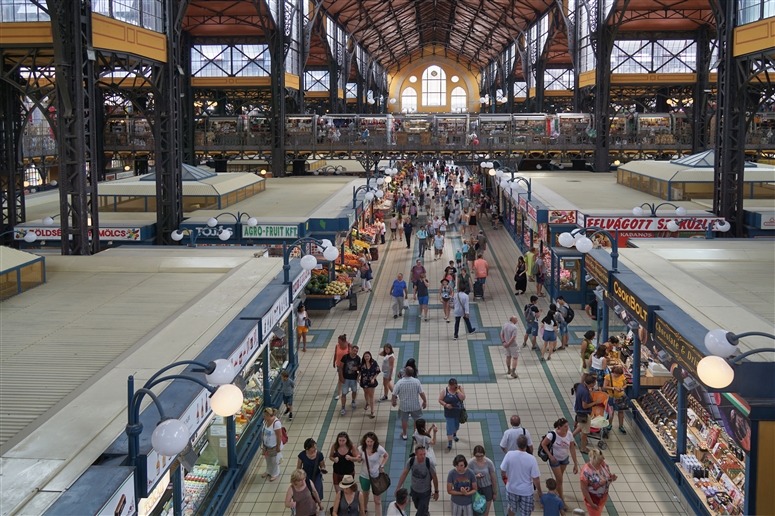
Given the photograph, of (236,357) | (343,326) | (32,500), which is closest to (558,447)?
(236,357)

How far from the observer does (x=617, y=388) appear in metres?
12.6

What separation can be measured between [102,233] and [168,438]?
50.4 feet

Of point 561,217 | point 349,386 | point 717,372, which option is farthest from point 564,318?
point 717,372

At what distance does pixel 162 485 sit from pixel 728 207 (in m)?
17.5

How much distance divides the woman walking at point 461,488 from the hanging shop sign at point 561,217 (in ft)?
46.9

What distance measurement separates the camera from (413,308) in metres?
21.3

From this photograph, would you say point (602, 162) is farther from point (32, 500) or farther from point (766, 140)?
point (32, 500)

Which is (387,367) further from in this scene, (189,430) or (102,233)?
(102,233)

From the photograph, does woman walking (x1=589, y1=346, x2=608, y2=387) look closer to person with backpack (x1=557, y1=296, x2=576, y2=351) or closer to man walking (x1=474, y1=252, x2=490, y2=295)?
person with backpack (x1=557, y1=296, x2=576, y2=351)

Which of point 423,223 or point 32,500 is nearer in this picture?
point 32,500

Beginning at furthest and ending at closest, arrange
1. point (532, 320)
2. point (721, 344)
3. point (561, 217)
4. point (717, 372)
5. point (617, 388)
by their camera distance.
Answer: point (561, 217) → point (532, 320) → point (617, 388) → point (721, 344) → point (717, 372)

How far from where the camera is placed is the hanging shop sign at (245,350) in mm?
9430

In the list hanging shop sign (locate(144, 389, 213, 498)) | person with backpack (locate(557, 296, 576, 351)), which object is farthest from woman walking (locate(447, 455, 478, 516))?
person with backpack (locate(557, 296, 576, 351))

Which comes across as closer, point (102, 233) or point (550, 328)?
point (550, 328)
